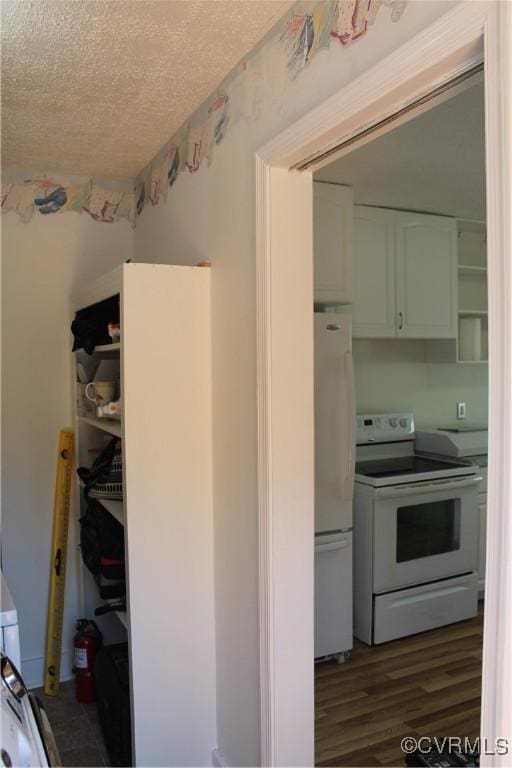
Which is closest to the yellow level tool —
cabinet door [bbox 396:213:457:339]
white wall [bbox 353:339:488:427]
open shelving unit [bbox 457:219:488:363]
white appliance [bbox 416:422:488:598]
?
white wall [bbox 353:339:488:427]

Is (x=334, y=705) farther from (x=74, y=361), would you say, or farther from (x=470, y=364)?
(x=470, y=364)

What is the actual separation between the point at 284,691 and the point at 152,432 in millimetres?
882

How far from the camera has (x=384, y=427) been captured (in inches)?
139

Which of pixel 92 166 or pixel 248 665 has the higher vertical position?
pixel 92 166

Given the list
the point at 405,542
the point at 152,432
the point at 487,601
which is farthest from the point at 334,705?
the point at 487,601

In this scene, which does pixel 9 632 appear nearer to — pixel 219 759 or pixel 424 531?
pixel 219 759

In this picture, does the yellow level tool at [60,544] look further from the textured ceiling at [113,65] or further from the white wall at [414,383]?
the white wall at [414,383]

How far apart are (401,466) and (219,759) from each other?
184 centimetres

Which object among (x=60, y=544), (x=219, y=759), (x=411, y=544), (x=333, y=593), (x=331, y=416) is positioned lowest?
(x=219, y=759)

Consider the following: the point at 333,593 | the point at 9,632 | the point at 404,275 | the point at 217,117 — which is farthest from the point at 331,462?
the point at 9,632

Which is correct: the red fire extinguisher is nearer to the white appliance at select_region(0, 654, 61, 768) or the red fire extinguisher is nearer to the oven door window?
the white appliance at select_region(0, 654, 61, 768)

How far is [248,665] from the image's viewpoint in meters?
1.82

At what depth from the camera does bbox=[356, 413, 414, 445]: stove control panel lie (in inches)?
136

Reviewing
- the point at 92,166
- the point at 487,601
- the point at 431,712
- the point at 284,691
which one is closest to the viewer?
the point at 487,601
